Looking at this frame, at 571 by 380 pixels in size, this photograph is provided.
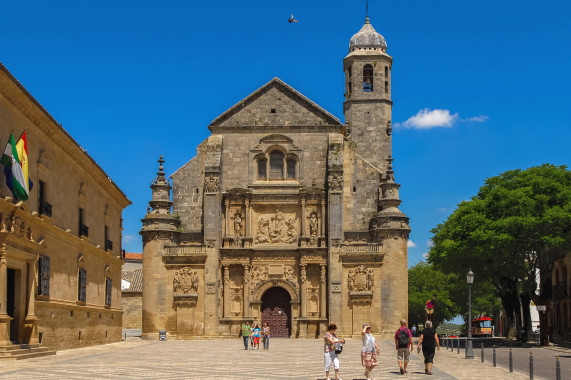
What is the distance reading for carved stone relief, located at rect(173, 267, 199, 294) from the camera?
5028 centimetres

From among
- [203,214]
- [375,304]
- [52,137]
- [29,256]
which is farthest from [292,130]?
[29,256]

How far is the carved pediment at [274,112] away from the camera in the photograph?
5325 cm

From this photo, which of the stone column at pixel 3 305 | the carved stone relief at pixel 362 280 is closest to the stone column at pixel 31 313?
the stone column at pixel 3 305

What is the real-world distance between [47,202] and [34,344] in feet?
17.8

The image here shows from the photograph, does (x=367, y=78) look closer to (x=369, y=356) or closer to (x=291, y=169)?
(x=291, y=169)

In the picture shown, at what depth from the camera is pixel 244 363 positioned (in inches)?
1062

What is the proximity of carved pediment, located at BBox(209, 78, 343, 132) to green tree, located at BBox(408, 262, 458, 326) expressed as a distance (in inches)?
1467

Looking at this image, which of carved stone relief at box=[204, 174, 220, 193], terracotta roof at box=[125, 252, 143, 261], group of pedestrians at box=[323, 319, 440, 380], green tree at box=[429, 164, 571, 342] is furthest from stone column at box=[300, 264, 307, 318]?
terracotta roof at box=[125, 252, 143, 261]

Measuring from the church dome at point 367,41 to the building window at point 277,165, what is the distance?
14.3 m

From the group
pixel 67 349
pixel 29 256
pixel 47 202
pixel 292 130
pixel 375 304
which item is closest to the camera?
pixel 29 256

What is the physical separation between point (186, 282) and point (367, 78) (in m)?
22.2

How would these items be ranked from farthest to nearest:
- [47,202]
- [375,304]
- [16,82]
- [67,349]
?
[375,304] < [67,349] < [47,202] < [16,82]

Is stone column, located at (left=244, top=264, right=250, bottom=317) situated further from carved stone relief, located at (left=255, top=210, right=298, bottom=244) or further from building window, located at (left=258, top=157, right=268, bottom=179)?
building window, located at (left=258, top=157, right=268, bottom=179)

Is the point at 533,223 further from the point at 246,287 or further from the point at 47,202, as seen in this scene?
the point at 47,202
